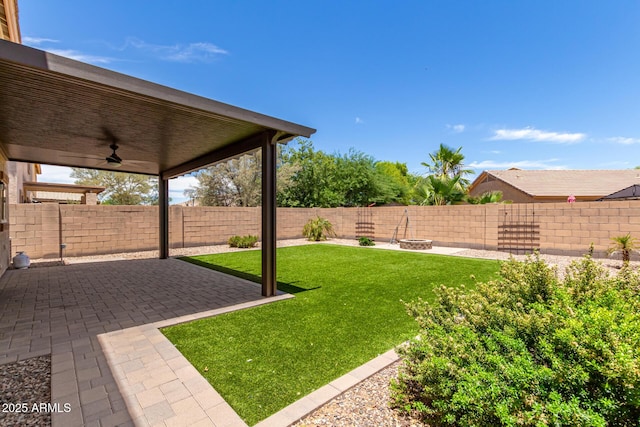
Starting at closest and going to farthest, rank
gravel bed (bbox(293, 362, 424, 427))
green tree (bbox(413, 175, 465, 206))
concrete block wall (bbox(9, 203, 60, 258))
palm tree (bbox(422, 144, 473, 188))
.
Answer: gravel bed (bbox(293, 362, 424, 427)) → concrete block wall (bbox(9, 203, 60, 258)) → green tree (bbox(413, 175, 465, 206)) → palm tree (bbox(422, 144, 473, 188))

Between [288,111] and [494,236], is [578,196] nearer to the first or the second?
[494,236]

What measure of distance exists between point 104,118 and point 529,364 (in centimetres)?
591

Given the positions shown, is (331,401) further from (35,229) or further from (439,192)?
(439,192)

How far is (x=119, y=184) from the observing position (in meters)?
25.3

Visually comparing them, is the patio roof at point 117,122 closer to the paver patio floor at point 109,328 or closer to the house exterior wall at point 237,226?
the paver patio floor at point 109,328

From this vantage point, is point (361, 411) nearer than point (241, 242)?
Yes

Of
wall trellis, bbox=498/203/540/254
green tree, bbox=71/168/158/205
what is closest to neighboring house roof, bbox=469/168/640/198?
wall trellis, bbox=498/203/540/254

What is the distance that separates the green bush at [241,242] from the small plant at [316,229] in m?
3.54

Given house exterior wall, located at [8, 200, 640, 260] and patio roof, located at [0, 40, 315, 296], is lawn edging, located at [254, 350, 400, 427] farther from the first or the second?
house exterior wall, located at [8, 200, 640, 260]

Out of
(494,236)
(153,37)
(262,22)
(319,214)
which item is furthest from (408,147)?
(153,37)

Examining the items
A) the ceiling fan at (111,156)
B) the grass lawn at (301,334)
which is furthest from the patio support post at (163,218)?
the grass lawn at (301,334)

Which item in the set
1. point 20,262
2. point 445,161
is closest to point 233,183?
point 20,262

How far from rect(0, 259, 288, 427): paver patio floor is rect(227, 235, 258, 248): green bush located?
15.5 feet

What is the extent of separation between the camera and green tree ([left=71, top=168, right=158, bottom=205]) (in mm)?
24750
